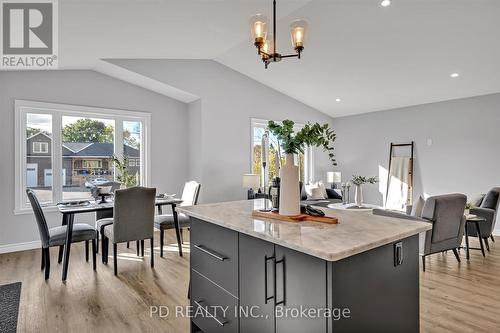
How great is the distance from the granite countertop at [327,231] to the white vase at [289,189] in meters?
Answer: 0.11

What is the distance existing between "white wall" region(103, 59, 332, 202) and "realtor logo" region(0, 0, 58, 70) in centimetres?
150

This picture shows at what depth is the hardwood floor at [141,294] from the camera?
241 cm

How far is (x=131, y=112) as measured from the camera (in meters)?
5.49

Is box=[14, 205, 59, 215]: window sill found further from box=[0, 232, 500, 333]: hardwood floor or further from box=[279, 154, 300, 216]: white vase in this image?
box=[279, 154, 300, 216]: white vase

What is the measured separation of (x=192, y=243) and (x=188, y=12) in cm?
264

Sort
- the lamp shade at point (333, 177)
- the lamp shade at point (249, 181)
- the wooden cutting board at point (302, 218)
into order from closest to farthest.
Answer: the wooden cutting board at point (302, 218), the lamp shade at point (249, 181), the lamp shade at point (333, 177)

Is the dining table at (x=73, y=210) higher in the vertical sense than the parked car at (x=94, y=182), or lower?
lower

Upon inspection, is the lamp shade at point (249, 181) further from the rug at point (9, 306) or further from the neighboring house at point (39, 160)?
the rug at point (9, 306)

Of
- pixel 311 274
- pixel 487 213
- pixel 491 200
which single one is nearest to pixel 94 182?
pixel 311 274

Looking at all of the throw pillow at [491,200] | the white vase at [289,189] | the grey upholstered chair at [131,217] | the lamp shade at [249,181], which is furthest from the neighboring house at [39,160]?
the throw pillow at [491,200]

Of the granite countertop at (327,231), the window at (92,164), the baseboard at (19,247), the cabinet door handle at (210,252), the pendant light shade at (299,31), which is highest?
the pendant light shade at (299,31)

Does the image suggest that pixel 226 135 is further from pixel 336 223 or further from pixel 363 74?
pixel 336 223

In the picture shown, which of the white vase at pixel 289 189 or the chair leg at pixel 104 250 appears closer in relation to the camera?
the white vase at pixel 289 189

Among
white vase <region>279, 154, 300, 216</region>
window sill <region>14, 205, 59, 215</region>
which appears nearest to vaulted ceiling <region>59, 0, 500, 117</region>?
window sill <region>14, 205, 59, 215</region>
